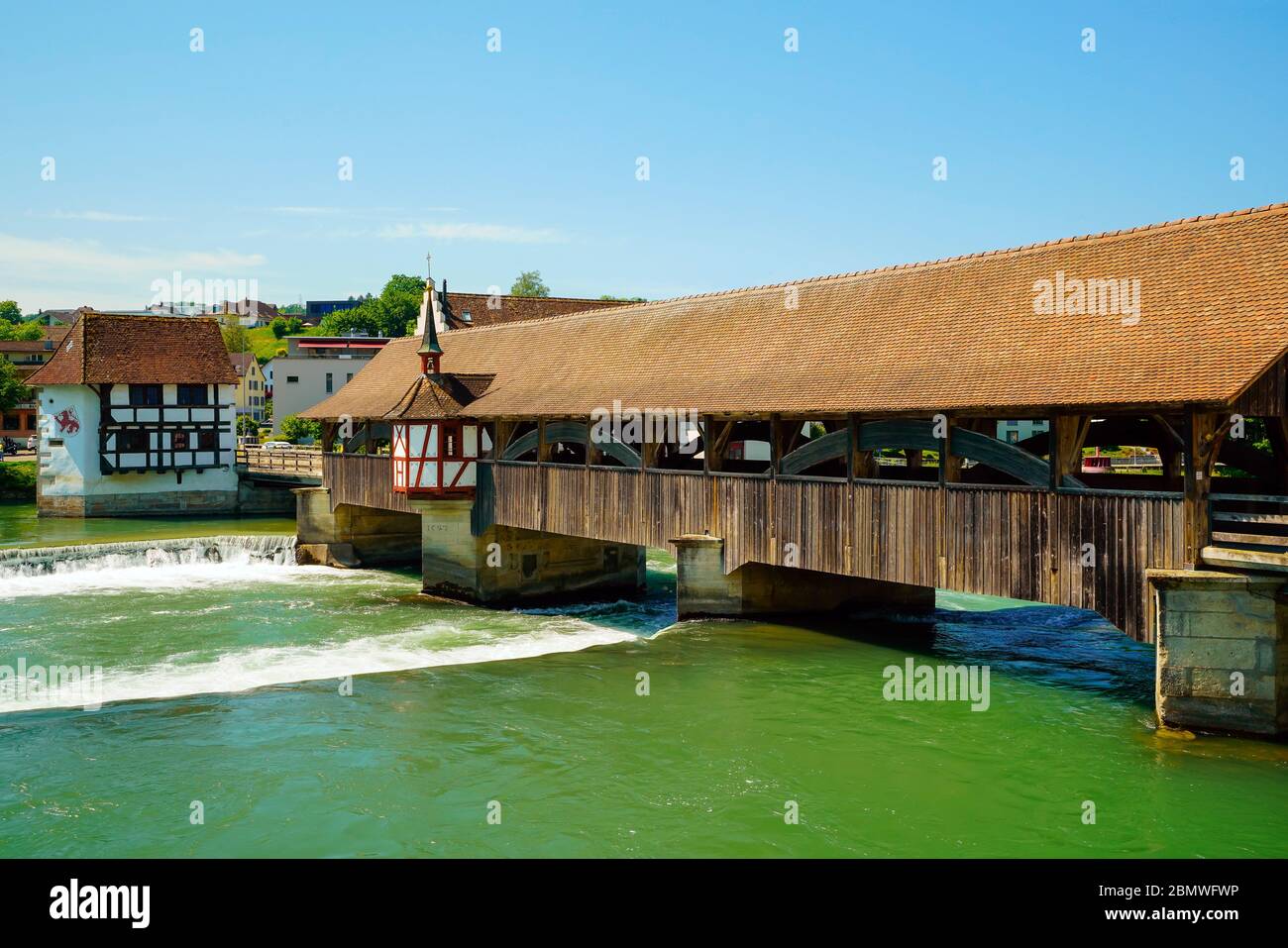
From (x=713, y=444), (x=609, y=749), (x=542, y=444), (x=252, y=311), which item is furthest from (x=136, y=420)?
(x=252, y=311)

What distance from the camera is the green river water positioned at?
942 centimetres

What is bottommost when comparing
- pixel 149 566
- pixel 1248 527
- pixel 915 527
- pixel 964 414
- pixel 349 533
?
pixel 149 566

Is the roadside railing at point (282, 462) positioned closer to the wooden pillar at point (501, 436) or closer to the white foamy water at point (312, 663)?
the wooden pillar at point (501, 436)

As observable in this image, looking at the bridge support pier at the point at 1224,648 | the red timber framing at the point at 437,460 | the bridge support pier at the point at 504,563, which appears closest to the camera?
the bridge support pier at the point at 1224,648

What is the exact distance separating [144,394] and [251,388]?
46.9m

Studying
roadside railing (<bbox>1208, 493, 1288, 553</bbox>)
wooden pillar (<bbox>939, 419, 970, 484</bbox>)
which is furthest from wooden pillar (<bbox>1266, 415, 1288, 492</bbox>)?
wooden pillar (<bbox>939, 419, 970, 484</bbox>)

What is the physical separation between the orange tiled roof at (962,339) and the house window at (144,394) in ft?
66.3

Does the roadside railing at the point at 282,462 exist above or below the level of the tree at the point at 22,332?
below

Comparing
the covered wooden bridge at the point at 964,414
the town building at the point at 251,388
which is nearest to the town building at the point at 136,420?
the covered wooden bridge at the point at 964,414

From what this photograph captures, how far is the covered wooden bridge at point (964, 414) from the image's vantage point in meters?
11.5

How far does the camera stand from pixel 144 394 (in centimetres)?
3691

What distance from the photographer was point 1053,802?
32.9ft

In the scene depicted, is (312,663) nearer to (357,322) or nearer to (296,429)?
(296,429)
